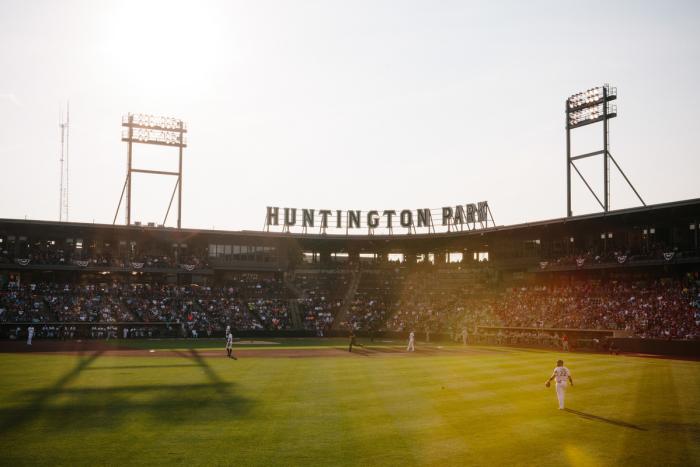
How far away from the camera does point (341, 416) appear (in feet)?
57.7

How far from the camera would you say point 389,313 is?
7094 centimetres

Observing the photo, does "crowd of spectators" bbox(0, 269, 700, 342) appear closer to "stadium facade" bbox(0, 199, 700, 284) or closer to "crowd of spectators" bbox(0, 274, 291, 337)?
"crowd of spectators" bbox(0, 274, 291, 337)

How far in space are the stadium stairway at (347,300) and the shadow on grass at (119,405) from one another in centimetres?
4619

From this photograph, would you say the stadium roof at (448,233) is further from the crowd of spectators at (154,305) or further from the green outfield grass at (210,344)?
the green outfield grass at (210,344)

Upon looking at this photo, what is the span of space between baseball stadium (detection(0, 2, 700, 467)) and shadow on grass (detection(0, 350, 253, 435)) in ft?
0.47

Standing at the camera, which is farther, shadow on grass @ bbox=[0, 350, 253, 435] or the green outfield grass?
the green outfield grass

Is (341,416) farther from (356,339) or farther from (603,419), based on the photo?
(356,339)

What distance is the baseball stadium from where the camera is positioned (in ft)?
48.6

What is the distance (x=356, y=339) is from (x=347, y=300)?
12769 mm

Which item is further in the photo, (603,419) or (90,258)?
(90,258)

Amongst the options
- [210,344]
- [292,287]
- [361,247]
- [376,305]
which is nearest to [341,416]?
[210,344]

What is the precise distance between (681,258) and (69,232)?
62022mm

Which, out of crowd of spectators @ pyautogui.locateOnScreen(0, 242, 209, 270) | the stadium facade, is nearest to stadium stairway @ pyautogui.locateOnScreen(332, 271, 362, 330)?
the stadium facade

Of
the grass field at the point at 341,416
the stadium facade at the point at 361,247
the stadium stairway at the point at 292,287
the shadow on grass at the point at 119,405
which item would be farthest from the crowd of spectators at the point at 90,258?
the shadow on grass at the point at 119,405
